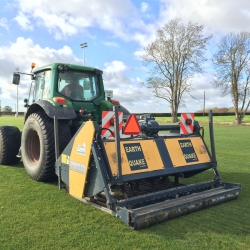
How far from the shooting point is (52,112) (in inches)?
204

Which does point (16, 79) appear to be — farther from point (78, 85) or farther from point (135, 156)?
point (135, 156)

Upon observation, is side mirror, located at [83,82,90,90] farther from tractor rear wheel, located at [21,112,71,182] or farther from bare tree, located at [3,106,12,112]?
bare tree, located at [3,106,12,112]

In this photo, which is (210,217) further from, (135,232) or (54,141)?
(54,141)

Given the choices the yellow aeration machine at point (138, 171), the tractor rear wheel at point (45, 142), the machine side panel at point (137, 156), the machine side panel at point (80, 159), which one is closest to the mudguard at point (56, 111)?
the tractor rear wheel at point (45, 142)

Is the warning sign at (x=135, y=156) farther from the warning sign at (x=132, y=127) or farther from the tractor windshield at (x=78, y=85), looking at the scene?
the tractor windshield at (x=78, y=85)

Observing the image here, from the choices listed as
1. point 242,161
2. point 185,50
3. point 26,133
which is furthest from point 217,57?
point 26,133

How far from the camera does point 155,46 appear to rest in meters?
37.7

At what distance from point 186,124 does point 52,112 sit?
93.5 inches

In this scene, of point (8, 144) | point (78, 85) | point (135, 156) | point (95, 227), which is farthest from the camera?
point (8, 144)

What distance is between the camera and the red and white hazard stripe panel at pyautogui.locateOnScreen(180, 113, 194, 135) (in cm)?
508

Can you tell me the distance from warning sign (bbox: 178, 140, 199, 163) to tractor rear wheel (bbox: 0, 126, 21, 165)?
409cm

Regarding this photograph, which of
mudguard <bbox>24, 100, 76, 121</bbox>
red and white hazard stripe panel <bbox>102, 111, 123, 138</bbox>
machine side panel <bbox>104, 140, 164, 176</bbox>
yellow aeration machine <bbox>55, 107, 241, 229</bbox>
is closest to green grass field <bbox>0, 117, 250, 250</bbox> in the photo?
yellow aeration machine <bbox>55, 107, 241, 229</bbox>

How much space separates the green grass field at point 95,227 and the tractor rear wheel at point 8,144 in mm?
2336

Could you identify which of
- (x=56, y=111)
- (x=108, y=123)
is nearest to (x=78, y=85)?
(x=56, y=111)
